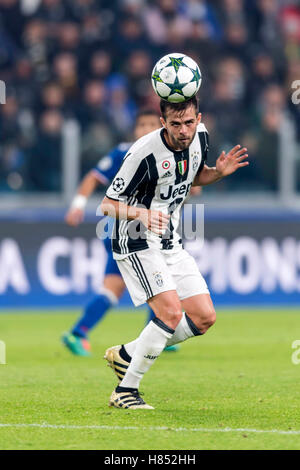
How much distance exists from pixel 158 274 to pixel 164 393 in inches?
45.8

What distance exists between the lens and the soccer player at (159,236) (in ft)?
20.2

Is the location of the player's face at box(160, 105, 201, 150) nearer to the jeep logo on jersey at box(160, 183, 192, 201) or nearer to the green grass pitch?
the jeep logo on jersey at box(160, 183, 192, 201)

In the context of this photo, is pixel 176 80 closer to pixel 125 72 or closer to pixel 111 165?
pixel 111 165

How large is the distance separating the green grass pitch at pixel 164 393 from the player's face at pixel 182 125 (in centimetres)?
171

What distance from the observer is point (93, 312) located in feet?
30.2

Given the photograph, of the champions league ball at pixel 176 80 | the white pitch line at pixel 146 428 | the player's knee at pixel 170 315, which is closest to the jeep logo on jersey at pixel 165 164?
the champions league ball at pixel 176 80

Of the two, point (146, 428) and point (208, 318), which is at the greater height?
point (208, 318)

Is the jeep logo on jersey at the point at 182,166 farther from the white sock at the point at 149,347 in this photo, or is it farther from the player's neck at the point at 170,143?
the white sock at the point at 149,347

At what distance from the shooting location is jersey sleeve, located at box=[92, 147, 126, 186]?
9.38 m

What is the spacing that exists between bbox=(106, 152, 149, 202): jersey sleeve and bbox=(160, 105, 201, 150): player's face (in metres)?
0.25

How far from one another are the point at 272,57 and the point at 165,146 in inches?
388

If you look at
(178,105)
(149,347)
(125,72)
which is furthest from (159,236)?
(125,72)
